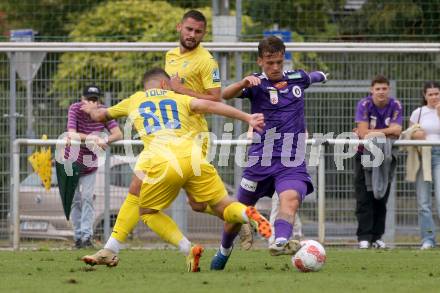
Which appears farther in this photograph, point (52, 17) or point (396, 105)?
point (52, 17)

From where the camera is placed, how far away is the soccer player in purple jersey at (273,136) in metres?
9.45

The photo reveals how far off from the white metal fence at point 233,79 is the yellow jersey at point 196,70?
4253 millimetres

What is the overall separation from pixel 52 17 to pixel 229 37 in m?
5.57

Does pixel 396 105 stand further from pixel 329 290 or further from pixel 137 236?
pixel 329 290

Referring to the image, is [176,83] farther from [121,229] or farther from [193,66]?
[121,229]

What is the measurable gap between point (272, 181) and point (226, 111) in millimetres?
1268

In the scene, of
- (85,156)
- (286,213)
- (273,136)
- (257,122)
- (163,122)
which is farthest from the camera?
(85,156)

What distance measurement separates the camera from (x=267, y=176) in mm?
9586

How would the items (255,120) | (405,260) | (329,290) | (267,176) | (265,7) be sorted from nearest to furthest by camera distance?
(329,290) → (255,120) → (267,176) → (405,260) → (265,7)

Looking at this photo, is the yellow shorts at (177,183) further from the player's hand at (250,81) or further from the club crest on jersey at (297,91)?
the club crest on jersey at (297,91)

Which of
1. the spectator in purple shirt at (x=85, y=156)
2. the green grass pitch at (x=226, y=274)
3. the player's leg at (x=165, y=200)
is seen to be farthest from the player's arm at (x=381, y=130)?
the player's leg at (x=165, y=200)

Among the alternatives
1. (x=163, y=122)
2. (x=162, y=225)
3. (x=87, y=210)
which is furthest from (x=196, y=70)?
(x=87, y=210)

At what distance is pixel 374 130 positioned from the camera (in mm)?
13773

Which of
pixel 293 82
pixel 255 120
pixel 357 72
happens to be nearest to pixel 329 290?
pixel 255 120
